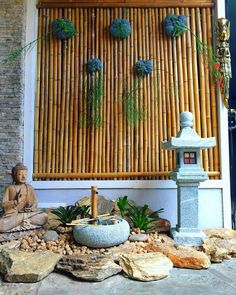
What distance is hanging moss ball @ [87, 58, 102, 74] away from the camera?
12.9ft

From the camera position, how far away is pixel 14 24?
394 centimetres

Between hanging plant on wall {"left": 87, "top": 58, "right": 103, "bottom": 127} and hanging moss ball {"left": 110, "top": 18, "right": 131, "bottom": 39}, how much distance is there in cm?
46

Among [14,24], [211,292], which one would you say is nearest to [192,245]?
[211,292]

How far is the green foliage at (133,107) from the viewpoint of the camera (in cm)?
391

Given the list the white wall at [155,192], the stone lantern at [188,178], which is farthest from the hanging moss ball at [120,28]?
the white wall at [155,192]

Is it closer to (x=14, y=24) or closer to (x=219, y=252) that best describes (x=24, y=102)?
(x=14, y=24)

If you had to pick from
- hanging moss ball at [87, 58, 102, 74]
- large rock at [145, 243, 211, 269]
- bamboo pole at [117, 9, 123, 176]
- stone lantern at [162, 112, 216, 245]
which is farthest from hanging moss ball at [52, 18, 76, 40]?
large rock at [145, 243, 211, 269]

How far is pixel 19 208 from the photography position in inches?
123

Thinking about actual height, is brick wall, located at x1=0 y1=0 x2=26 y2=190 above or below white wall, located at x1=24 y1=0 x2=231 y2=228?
above

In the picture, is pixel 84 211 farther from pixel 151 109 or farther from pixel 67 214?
pixel 151 109

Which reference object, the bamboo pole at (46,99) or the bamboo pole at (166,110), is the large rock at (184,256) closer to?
the bamboo pole at (166,110)

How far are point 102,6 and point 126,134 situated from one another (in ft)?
6.47

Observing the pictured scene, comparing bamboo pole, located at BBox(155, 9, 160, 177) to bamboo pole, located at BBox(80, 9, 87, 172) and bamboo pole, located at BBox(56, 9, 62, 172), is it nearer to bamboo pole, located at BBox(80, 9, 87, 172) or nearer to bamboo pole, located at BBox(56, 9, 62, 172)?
bamboo pole, located at BBox(80, 9, 87, 172)

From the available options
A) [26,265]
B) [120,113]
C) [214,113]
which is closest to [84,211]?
[26,265]
